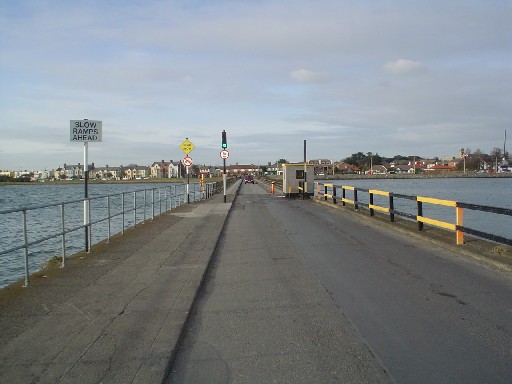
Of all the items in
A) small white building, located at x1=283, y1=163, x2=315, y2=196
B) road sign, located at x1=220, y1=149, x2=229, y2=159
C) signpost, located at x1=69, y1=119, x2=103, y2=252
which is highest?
road sign, located at x1=220, y1=149, x2=229, y2=159

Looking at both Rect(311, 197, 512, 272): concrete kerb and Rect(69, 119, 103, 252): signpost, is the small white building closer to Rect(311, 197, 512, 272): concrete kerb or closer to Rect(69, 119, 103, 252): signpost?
Rect(311, 197, 512, 272): concrete kerb

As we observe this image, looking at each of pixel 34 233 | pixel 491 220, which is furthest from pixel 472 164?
pixel 34 233

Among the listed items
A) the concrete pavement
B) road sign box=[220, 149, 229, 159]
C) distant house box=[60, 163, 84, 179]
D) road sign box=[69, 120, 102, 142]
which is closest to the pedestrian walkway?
the concrete pavement

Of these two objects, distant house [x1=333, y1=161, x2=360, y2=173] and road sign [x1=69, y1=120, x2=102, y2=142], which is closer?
road sign [x1=69, y1=120, x2=102, y2=142]

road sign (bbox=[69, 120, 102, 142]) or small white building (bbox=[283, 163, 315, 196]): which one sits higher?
road sign (bbox=[69, 120, 102, 142])

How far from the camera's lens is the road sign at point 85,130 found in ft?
37.4

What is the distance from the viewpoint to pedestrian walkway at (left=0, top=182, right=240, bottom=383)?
15.2 ft

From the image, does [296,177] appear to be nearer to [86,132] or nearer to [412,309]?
[86,132]

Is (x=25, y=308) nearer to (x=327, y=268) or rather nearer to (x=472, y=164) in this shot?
(x=327, y=268)

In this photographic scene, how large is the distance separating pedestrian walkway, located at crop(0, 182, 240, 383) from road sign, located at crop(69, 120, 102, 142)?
264 cm

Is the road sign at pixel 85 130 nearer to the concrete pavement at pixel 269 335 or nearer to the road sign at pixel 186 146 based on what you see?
the concrete pavement at pixel 269 335

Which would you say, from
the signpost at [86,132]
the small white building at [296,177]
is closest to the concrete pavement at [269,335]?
the signpost at [86,132]

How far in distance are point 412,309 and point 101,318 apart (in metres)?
3.91

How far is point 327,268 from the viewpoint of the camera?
31.0 ft
